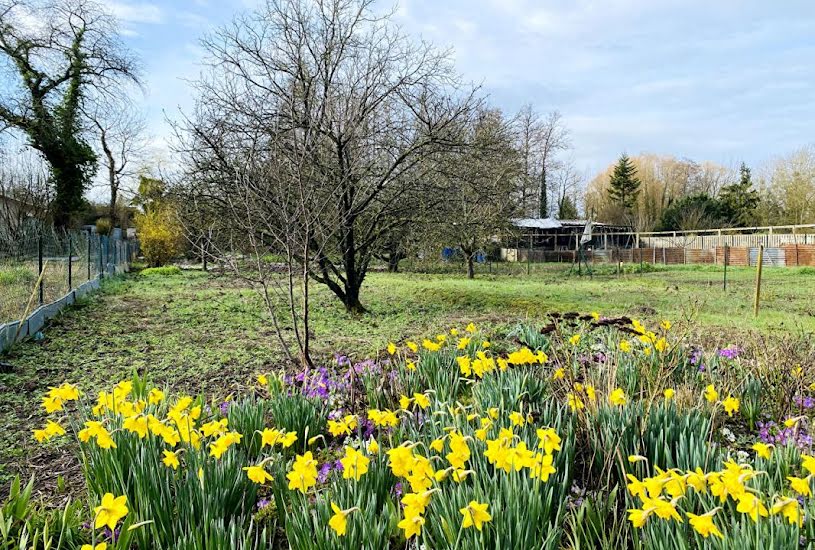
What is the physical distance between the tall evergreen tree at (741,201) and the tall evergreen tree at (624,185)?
7345mm

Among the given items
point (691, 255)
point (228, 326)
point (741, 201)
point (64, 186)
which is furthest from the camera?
point (741, 201)

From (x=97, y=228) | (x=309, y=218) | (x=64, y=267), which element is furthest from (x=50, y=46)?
(x=309, y=218)

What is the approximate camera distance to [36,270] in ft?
26.1

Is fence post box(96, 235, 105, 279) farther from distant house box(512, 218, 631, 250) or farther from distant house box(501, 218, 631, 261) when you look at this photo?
distant house box(512, 218, 631, 250)

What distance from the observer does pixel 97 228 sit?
96.6 ft

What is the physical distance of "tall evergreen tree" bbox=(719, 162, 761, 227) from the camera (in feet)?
121

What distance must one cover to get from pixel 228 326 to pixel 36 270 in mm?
3089

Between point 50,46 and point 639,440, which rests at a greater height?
point 50,46

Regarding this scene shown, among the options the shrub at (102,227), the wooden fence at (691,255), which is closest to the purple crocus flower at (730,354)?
the wooden fence at (691,255)

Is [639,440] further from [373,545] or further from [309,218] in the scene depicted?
[309,218]

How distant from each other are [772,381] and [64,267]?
10.1 meters

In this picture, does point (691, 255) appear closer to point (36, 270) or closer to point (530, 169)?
point (530, 169)

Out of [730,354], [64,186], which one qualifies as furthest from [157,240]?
[730,354]

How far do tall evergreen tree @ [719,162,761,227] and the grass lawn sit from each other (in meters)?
27.0
